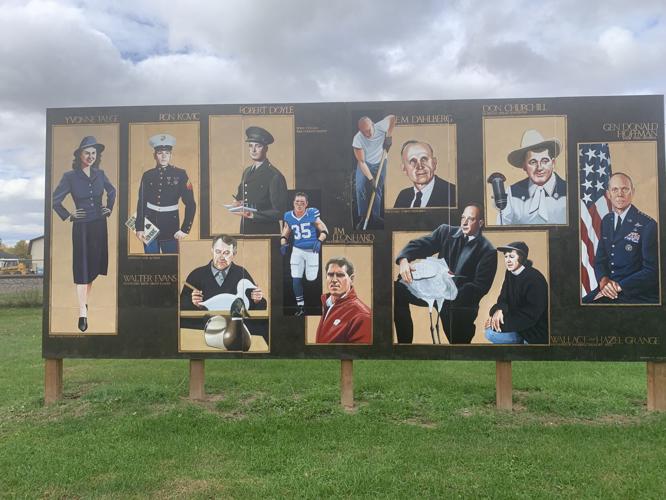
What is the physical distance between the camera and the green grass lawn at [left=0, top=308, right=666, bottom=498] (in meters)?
4.38

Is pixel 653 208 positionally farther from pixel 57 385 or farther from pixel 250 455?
pixel 57 385

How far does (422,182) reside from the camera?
6.50 metres

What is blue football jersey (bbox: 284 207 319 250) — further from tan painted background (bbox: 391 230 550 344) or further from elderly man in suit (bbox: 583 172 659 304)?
elderly man in suit (bbox: 583 172 659 304)

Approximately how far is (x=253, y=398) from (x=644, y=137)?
6.11 metres

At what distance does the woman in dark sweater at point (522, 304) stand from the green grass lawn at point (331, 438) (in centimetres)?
97

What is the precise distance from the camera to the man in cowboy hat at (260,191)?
6.61 meters

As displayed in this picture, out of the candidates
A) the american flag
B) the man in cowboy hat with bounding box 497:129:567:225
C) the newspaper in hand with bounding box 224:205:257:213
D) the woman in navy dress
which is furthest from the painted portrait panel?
the woman in navy dress

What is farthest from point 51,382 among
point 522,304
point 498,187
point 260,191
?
point 498,187

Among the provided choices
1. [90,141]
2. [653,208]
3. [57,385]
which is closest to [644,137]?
[653,208]

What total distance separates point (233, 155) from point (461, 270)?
3295mm

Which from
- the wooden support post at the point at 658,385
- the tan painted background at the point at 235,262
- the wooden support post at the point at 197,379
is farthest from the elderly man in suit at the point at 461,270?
the wooden support post at the point at 197,379

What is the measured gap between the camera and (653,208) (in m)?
6.35

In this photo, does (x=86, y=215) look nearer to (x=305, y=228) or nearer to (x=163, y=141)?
(x=163, y=141)

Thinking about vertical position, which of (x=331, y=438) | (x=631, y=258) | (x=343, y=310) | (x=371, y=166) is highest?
(x=371, y=166)
